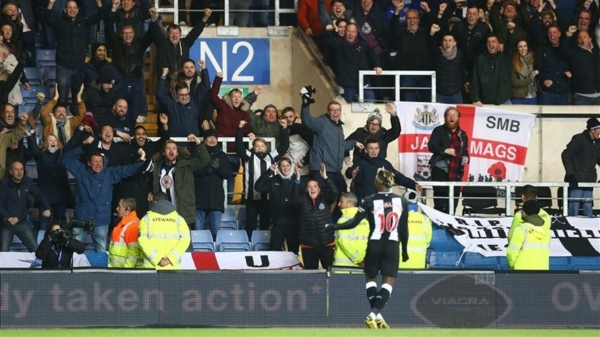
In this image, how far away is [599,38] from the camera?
995 inches

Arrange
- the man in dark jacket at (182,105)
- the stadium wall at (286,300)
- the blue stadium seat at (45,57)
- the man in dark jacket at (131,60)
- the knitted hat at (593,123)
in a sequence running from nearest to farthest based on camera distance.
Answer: the stadium wall at (286,300), the man in dark jacket at (182,105), the knitted hat at (593,123), the man in dark jacket at (131,60), the blue stadium seat at (45,57)

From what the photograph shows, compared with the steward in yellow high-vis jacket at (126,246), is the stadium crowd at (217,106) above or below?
above

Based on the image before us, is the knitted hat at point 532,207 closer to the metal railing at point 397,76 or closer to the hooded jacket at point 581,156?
the hooded jacket at point 581,156

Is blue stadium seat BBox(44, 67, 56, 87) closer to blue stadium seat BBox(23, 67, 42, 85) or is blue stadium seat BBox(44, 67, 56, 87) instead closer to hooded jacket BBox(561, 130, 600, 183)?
blue stadium seat BBox(23, 67, 42, 85)

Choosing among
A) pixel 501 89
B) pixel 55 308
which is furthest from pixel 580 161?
pixel 55 308

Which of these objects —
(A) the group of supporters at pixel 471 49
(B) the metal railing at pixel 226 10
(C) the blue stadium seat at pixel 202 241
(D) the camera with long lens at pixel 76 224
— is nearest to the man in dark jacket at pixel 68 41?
(B) the metal railing at pixel 226 10

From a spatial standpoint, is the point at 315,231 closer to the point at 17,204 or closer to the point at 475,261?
the point at 475,261

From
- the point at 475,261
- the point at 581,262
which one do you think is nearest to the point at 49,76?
the point at 475,261

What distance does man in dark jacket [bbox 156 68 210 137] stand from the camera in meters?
23.2

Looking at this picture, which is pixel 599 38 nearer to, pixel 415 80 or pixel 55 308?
pixel 415 80

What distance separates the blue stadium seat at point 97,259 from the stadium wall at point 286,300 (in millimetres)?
2671

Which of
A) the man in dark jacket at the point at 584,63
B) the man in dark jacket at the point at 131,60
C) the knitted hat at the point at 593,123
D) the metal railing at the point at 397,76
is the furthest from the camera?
the man in dark jacket at the point at 584,63

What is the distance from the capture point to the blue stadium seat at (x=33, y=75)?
25.9 meters

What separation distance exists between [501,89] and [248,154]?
4229 mm
